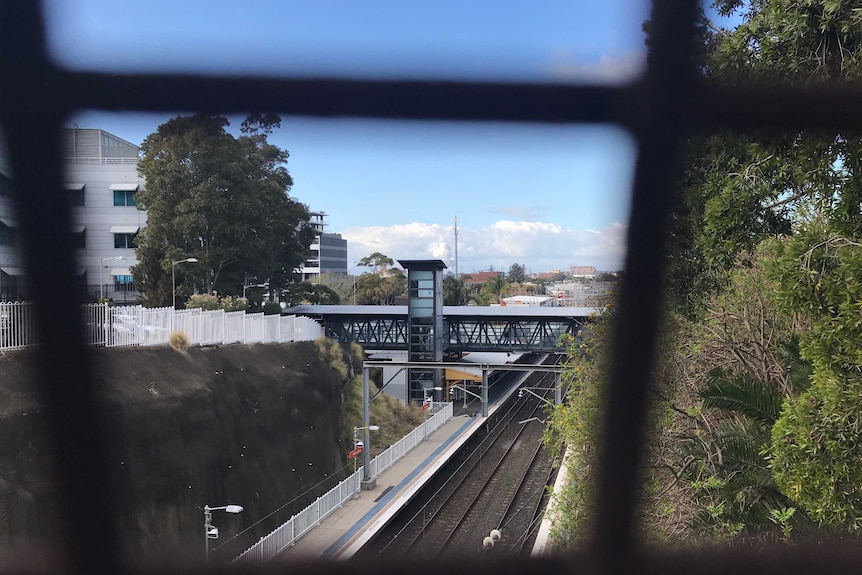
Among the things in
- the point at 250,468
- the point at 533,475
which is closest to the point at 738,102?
the point at 250,468

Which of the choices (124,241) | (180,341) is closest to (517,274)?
(124,241)

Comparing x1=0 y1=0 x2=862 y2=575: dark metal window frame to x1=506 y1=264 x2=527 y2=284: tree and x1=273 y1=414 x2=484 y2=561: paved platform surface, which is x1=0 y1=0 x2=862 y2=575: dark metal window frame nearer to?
x1=506 y1=264 x2=527 y2=284: tree

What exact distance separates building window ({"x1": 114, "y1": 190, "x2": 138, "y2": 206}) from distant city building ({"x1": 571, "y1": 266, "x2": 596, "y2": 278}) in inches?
31.1

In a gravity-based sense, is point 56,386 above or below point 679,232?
below

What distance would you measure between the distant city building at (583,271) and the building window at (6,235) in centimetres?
85

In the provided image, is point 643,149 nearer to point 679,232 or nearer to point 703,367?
point 679,232

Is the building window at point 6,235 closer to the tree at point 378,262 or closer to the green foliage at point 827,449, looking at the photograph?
the tree at point 378,262

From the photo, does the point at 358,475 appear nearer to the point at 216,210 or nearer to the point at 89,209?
the point at 216,210

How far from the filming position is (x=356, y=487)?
6.94 meters

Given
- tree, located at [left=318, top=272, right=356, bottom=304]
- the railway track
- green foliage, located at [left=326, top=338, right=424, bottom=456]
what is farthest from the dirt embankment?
tree, located at [left=318, top=272, right=356, bottom=304]

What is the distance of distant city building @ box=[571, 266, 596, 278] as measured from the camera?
3.06ft

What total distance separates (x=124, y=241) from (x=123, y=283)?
13cm

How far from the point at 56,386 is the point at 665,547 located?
0.98 m

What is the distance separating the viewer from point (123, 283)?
112cm
